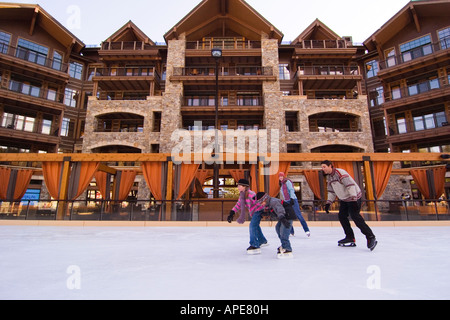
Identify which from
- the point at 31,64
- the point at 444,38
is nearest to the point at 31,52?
the point at 31,64

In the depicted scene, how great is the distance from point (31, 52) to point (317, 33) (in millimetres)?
27031

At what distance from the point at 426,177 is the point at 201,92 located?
58.8 ft

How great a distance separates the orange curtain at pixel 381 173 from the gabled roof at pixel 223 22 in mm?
17481

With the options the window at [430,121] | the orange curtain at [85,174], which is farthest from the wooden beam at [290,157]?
the window at [430,121]


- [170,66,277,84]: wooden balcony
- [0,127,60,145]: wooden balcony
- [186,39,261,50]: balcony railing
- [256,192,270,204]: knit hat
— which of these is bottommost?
[256,192,270,204]: knit hat

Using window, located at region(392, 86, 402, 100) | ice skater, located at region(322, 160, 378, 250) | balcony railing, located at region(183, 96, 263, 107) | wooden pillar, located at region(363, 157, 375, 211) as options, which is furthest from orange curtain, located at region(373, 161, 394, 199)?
window, located at region(392, 86, 402, 100)

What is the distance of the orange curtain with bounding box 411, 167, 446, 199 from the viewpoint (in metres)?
12.8

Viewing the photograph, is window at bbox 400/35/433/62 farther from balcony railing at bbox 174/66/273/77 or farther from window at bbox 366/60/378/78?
balcony railing at bbox 174/66/273/77

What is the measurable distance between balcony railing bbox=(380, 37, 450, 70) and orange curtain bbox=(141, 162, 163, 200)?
2234cm

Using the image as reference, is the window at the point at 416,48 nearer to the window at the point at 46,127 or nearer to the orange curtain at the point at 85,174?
the orange curtain at the point at 85,174

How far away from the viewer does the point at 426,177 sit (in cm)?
1345

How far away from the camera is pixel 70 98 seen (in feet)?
78.9

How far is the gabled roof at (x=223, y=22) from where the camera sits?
22.6 m
